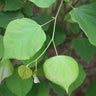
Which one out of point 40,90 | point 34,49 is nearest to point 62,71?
point 34,49

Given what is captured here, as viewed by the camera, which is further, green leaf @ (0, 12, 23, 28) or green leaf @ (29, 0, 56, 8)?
green leaf @ (0, 12, 23, 28)

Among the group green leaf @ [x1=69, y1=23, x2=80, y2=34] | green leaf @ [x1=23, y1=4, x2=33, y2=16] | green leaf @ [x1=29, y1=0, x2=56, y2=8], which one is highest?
green leaf @ [x1=29, y1=0, x2=56, y2=8]

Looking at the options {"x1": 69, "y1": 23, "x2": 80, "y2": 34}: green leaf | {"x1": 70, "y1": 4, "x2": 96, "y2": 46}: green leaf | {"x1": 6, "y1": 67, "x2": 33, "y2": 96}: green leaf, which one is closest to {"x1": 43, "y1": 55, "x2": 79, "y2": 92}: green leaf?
{"x1": 70, "y1": 4, "x2": 96, "y2": 46}: green leaf

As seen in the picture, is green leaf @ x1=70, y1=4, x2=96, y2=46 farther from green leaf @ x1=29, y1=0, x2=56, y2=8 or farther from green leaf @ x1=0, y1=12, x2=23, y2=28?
green leaf @ x1=0, y1=12, x2=23, y2=28

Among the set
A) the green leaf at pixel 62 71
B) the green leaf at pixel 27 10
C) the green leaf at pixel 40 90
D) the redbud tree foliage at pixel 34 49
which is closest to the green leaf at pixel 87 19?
the redbud tree foliage at pixel 34 49

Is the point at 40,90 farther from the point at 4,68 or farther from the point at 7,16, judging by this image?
the point at 7,16

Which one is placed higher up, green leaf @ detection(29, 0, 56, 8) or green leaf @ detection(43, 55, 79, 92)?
green leaf @ detection(29, 0, 56, 8)
